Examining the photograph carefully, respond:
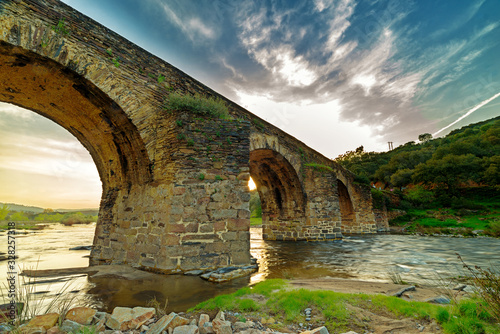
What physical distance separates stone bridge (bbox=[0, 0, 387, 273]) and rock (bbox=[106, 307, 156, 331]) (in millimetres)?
2258

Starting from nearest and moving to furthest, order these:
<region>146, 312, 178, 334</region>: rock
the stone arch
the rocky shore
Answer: the rocky shore, <region>146, 312, 178, 334</region>: rock, the stone arch

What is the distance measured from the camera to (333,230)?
40.7ft

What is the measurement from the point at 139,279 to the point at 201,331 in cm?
275

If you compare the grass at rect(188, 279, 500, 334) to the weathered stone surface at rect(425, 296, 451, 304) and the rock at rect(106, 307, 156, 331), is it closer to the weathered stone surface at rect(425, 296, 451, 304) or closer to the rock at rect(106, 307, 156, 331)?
the weathered stone surface at rect(425, 296, 451, 304)

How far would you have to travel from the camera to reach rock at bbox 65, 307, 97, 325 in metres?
2.31

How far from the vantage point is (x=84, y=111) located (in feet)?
18.9

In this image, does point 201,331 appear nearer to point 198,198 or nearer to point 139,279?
point 139,279

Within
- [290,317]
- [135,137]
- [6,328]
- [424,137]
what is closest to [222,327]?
[290,317]

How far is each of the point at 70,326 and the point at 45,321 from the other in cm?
23

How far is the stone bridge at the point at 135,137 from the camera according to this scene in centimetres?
461

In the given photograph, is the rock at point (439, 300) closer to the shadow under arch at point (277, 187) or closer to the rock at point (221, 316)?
the rock at point (221, 316)

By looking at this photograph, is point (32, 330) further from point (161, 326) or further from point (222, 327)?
point (222, 327)

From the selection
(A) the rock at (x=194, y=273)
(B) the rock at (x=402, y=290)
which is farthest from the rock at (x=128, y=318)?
(B) the rock at (x=402, y=290)

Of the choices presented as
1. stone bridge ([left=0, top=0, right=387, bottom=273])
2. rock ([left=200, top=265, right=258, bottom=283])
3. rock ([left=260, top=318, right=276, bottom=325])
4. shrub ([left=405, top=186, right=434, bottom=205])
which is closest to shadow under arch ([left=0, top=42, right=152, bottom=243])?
stone bridge ([left=0, top=0, right=387, bottom=273])
